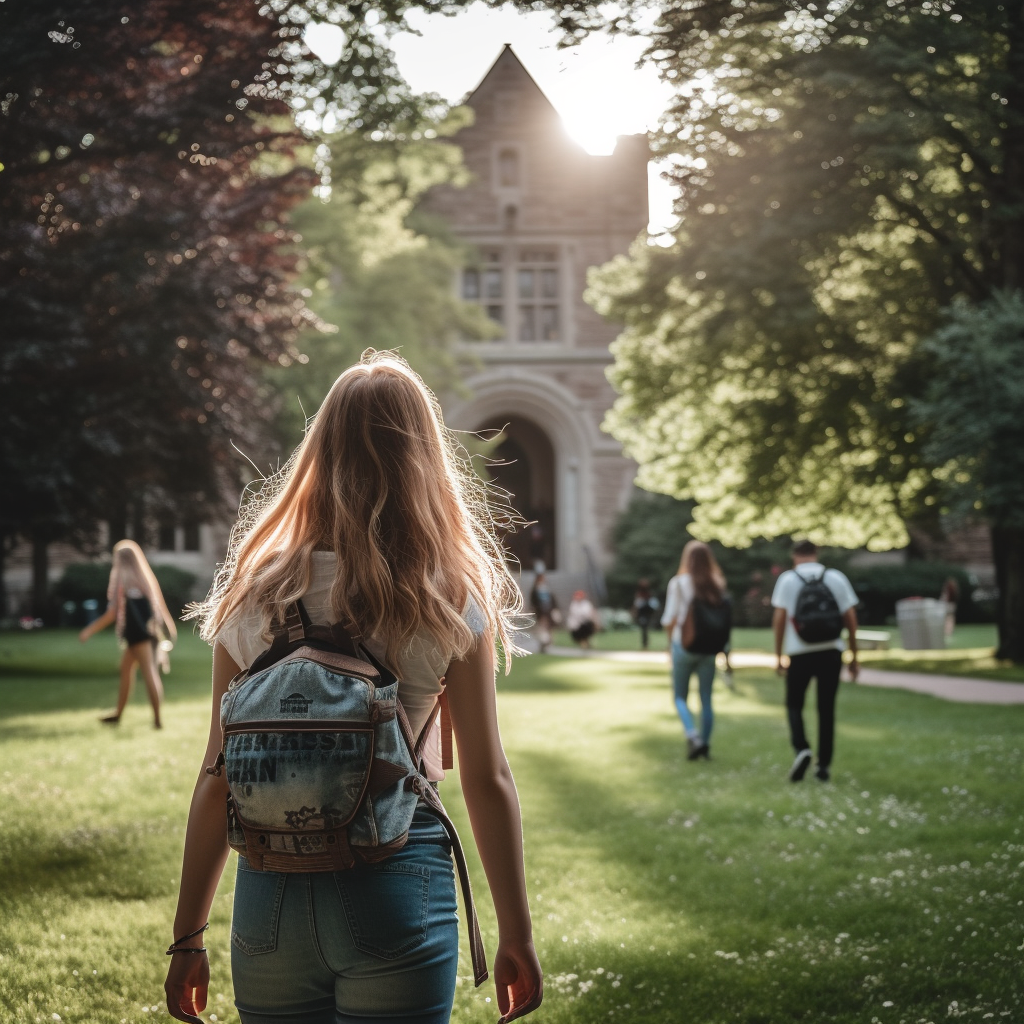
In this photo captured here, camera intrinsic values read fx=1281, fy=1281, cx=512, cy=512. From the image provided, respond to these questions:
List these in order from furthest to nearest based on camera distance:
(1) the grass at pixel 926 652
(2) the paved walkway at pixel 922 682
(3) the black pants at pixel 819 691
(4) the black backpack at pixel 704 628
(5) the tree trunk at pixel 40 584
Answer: (5) the tree trunk at pixel 40 584 → (1) the grass at pixel 926 652 → (2) the paved walkway at pixel 922 682 → (4) the black backpack at pixel 704 628 → (3) the black pants at pixel 819 691

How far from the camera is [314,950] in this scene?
1.97 metres

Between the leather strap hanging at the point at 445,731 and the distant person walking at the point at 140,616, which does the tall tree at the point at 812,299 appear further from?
the leather strap hanging at the point at 445,731

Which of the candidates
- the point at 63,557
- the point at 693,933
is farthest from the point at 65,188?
the point at 63,557

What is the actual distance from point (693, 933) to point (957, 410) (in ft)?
37.8

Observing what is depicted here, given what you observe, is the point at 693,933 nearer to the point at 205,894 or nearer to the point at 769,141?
the point at 205,894

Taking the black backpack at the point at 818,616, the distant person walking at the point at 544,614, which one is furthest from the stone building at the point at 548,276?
the black backpack at the point at 818,616

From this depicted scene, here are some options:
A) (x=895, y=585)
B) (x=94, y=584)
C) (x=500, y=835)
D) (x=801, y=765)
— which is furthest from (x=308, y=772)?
(x=94, y=584)

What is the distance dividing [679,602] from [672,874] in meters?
3.88

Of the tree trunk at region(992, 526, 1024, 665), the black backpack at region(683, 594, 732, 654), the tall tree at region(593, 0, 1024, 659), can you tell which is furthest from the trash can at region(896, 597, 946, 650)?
the black backpack at region(683, 594, 732, 654)

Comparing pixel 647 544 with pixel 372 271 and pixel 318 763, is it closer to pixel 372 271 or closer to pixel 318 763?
pixel 372 271

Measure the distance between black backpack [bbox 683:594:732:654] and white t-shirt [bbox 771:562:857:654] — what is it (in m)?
0.75

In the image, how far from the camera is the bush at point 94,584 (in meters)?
33.0

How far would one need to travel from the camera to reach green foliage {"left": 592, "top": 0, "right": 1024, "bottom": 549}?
14.6 meters

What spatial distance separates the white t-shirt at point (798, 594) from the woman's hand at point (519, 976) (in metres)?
6.87
